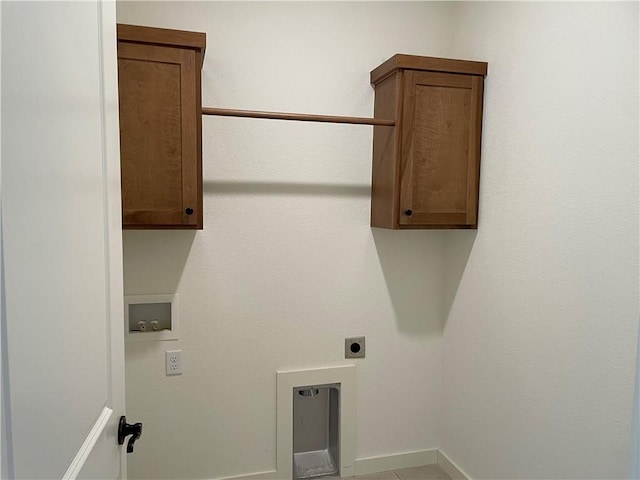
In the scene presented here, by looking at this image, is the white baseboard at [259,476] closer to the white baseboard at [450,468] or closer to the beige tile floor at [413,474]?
the beige tile floor at [413,474]

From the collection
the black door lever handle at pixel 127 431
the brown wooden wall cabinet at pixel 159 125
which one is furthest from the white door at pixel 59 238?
the brown wooden wall cabinet at pixel 159 125

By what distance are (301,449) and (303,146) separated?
1.53 m

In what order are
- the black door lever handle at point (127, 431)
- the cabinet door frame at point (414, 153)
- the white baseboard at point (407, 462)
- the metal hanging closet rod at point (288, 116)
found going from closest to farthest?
the black door lever handle at point (127, 431) → the metal hanging closet rod at point (288, 116) → the cabinet door frame at point (414, 153) → the white baseboard at point (407, 462)

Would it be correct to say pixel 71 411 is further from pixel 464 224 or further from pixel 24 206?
pixel 464 224

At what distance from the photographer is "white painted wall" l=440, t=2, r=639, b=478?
1.37 meters

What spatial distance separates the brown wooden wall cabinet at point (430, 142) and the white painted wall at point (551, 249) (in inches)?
2.7

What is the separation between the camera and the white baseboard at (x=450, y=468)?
2.17 m

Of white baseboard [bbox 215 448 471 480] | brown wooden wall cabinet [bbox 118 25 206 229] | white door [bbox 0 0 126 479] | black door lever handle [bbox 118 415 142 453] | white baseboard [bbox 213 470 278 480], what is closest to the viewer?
white door [bbox 0 0 126 479]

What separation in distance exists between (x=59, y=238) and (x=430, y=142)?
1.56 meters

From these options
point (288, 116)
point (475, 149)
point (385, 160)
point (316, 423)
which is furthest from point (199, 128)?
Result: point (316, 423)

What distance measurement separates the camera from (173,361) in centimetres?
198

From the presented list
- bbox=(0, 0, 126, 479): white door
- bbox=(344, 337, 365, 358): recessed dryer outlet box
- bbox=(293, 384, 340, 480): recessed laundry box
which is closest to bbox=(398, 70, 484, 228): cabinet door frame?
bbox=(344, 337, 365, 358): recessed dryer outlet box

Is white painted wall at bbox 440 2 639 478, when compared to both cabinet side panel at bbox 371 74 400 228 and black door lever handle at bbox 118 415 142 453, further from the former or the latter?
black door lever handle at bbox 118 415 142 453

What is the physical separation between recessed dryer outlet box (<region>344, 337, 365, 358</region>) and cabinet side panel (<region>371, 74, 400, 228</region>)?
570mm
